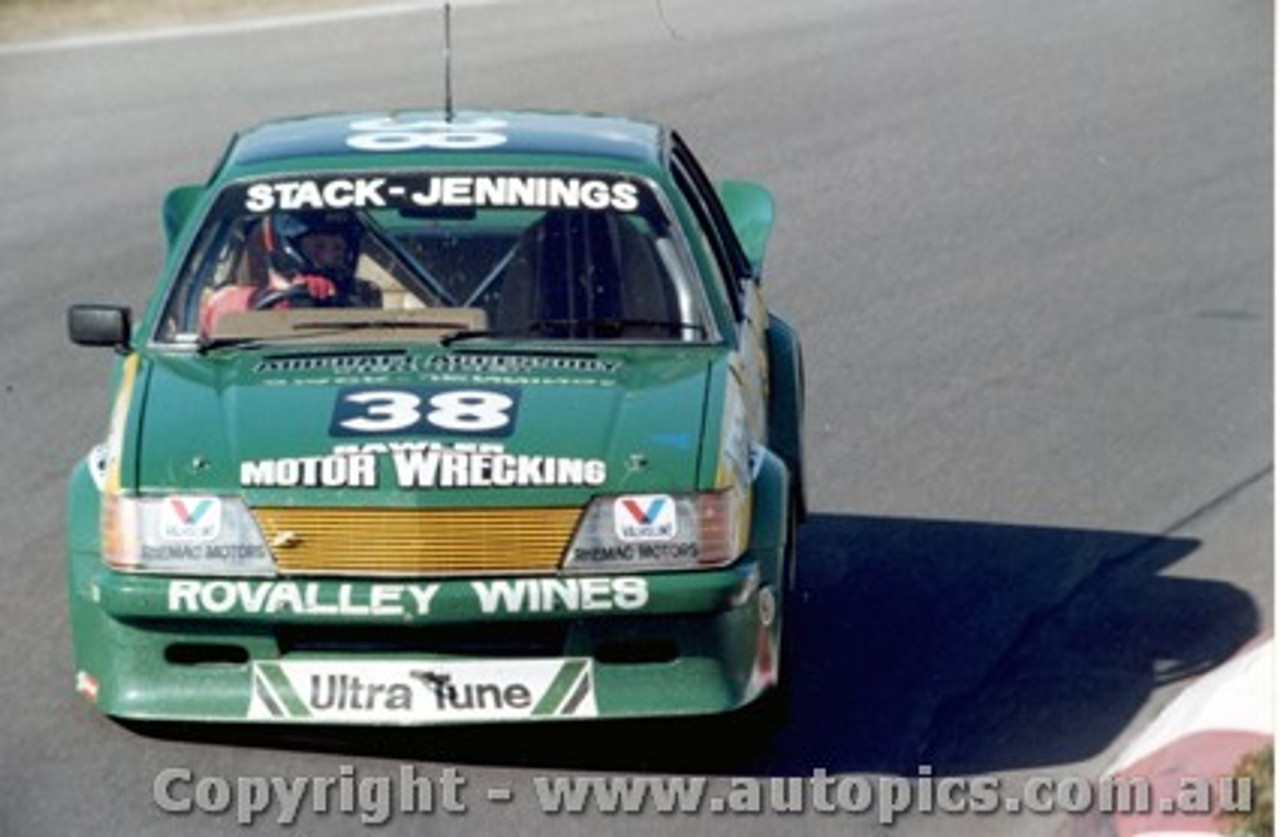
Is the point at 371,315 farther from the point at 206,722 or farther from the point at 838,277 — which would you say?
the point at 838,277

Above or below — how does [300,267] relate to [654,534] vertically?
above

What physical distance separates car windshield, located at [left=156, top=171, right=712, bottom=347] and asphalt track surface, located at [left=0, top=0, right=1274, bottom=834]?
108cm

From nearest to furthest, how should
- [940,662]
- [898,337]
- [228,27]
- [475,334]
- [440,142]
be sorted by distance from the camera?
[475,334]
[940,662]
[440,142]
[898,337]
[228,27]

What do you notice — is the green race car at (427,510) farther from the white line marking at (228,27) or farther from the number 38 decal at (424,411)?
the white line marking at (228,27)

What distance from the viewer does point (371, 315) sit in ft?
28.8

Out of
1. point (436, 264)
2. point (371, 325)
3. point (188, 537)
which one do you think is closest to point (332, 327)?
point (371, 325)

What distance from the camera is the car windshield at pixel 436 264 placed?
8.83 metres

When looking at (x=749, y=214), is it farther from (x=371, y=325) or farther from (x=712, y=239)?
(x=371, y=325)

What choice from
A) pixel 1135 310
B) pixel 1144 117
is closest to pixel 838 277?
pixel 1135 310

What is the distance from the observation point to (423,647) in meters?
7.71

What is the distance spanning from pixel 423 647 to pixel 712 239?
2.16m

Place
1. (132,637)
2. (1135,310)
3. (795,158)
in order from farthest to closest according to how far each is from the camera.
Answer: (795,158) → (1135,310) → (132,637)

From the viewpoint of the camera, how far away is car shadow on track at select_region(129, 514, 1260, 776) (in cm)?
812

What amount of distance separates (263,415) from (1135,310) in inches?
281
